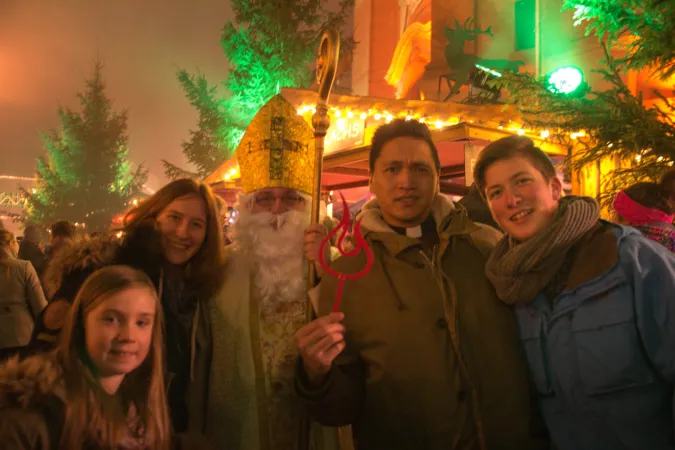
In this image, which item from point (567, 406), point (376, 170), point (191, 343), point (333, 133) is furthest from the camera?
point (333, 133)

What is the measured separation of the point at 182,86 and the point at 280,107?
1625 centimetres

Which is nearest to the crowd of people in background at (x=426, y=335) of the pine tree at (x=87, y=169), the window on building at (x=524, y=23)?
the window on building at (x=524, y=23)

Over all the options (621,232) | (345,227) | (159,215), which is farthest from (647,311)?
(159,215)

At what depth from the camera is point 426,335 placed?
1.74 metres

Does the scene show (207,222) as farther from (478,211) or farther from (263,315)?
(478,211)

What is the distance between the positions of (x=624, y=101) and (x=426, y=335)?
256 cm

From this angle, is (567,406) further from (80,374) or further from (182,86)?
(182,86)

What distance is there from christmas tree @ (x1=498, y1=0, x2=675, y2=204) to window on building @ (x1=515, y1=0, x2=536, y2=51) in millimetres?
10937

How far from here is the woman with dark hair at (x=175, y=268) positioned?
2053 millimetres

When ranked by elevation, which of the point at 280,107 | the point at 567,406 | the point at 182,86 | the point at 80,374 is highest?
the point at 182,86

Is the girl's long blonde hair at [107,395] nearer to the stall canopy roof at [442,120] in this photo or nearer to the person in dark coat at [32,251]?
→ the stall canopy roof at [442,120]

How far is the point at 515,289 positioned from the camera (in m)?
1.68

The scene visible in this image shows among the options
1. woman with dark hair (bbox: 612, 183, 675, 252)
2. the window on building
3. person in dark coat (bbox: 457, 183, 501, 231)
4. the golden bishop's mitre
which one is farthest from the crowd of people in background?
the window on building

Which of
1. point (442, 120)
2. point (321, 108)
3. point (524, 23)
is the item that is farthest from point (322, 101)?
point (524, 23)
